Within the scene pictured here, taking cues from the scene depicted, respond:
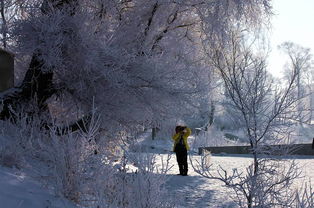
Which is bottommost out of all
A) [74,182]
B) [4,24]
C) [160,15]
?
[74,182]

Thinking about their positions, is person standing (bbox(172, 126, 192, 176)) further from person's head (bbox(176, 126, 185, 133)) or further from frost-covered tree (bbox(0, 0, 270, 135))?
frost-covered tree (bbox(0, 0, 270, 135))

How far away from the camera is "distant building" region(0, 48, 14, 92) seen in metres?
6.33

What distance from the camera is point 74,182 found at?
5199 millimetres

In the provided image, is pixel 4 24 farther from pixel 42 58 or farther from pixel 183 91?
pixel 183 91

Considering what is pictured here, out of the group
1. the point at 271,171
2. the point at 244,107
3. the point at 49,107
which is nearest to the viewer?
the point at 271,171

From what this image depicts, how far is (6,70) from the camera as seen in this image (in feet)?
21.6

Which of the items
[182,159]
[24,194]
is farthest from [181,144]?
[24,194]

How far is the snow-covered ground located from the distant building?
1.31 meters

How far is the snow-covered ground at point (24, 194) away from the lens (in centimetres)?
462

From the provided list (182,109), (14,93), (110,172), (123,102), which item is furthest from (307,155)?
(110,172)

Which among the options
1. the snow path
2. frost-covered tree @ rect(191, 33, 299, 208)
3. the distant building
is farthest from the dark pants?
the distant building

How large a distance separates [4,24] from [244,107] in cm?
583

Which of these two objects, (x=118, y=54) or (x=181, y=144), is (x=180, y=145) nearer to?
(x=181, y=144)

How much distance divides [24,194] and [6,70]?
2.37 meters
